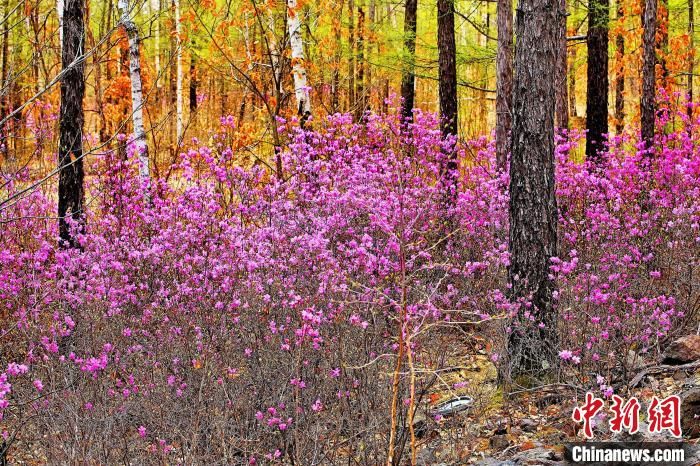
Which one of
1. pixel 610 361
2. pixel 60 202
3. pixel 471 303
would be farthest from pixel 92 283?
pixel 610 361

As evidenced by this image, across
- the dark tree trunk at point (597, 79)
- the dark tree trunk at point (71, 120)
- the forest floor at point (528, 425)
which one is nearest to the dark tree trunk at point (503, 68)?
the dark tree trunk at point (597, 79)

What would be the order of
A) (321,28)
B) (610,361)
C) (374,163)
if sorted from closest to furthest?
1. (610,361)
2. (374,163)
3. (321,28)

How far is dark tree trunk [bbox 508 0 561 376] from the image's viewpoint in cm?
547

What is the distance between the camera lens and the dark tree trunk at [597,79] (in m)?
A: 10.9

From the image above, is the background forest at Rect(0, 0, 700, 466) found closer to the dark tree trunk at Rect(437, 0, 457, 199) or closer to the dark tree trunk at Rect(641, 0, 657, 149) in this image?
the dark tree trunk at Rect(641, 0, 657, 149)

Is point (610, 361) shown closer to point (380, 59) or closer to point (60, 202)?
point (60, 202)

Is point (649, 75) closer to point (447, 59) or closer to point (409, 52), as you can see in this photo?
point (447, 59)

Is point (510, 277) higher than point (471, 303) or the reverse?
higher

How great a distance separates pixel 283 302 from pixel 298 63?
5723mm

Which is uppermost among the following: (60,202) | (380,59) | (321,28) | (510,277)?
(321,28)

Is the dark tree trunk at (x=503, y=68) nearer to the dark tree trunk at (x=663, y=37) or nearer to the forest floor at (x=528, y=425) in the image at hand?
the forest floor at (x=528, y=425)

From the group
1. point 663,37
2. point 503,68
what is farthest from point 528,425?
point 663,37

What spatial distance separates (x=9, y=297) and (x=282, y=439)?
3.43 m

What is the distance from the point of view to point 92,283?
6.21m
